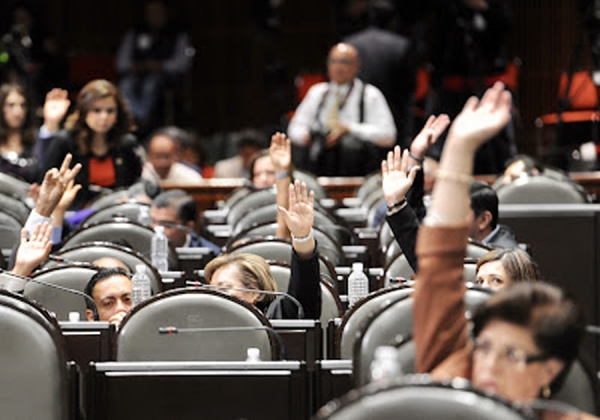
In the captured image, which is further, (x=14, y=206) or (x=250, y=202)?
(x=250, y=202)

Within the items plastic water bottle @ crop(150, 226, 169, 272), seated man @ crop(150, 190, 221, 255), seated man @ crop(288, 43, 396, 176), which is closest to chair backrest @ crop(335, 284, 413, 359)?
plastic water bottle @ crop(150, 226, 169, 272)

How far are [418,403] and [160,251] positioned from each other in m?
4.32

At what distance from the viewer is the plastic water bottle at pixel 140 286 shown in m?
6.23

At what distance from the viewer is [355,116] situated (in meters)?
11.0

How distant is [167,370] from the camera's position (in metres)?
4.82

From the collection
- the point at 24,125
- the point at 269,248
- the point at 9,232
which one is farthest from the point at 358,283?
the point at 24,125

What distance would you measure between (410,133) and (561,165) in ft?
3.92

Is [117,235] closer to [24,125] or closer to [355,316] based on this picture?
[355,316]

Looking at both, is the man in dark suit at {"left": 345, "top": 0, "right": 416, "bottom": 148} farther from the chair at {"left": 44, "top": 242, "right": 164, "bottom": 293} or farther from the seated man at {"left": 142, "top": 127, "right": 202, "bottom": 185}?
the chair at {"left": 44, "top": 242, "right": 164, "bottom": 293}

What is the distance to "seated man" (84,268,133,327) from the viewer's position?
6.17 m

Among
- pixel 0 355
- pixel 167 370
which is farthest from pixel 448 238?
pixel 0 355

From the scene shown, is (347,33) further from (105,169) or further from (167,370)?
(167,370)

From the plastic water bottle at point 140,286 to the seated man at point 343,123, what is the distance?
4503 millimetres

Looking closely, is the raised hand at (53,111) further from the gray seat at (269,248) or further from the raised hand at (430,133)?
the raised hand at (430,133)
